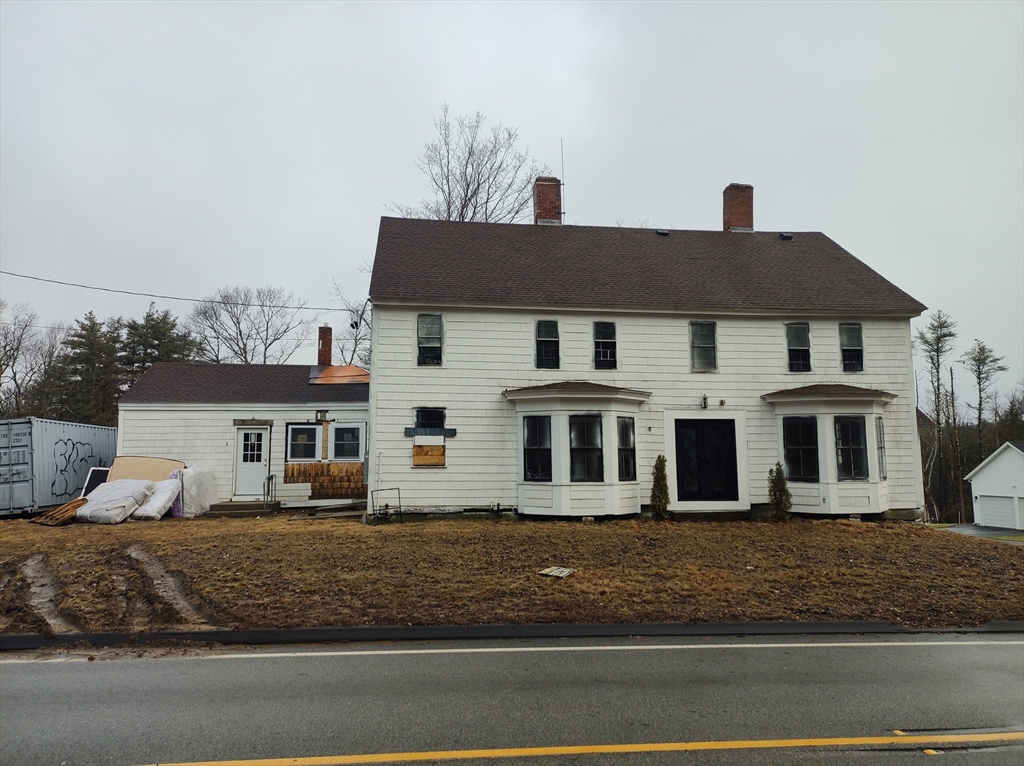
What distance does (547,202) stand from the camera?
819 inches

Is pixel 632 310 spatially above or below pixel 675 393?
above

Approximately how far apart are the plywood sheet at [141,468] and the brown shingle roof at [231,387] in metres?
1.77

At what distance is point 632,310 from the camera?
16766 millimetres

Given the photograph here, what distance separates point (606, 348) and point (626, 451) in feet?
9.07

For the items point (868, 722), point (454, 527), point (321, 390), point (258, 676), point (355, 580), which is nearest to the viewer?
point (868, 722)

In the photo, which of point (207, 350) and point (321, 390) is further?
point (207, 350)

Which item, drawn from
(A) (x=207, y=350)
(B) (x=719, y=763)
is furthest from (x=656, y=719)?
(A) (x=207, y=350)

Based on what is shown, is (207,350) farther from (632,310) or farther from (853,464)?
(853,464)

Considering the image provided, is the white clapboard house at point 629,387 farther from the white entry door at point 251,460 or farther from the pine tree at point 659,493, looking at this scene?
the white entry door at point 251,460

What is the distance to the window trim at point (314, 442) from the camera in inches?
763

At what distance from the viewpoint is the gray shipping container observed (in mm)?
17047

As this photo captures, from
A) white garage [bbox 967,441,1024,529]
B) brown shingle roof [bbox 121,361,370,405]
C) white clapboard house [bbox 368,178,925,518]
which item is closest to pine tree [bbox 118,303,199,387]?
brown shingle roof [bbox 121,361,370,405]

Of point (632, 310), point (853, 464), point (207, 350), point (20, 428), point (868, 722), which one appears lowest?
point (868, 722)

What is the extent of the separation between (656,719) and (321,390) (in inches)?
684
